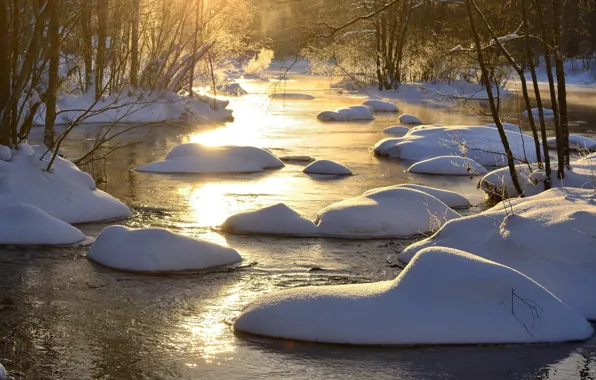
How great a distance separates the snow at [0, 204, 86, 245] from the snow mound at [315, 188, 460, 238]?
2899 millimetres

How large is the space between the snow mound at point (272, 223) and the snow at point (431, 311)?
11.0 ft

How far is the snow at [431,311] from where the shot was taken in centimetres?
664

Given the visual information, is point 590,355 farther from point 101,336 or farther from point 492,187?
Answer: point 492,187

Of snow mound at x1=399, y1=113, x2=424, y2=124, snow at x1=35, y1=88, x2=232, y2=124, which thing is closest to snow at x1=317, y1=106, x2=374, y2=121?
snow mound at x1=399, y1=113, x2=424, y2=124

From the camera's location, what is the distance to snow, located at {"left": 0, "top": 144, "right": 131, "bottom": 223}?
36.8 feet

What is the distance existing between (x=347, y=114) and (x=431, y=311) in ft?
68.0

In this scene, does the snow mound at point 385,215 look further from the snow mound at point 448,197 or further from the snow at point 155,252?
the snow at point 155,252

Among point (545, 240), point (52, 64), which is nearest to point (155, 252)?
point (545, 240)

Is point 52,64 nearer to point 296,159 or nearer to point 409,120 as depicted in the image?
point 296,159

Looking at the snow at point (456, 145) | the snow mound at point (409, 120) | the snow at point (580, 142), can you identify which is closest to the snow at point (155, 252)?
the snow at point (456, 145)

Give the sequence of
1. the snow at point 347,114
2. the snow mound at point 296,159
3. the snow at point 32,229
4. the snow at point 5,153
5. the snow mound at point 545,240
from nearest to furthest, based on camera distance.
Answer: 1. the snow mound at point 545,240
2. the snow at point 32,229
3. the snow at point 5,153
4. the snow mound at point 296,159
5. the snow at point 347,114

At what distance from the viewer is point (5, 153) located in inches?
463

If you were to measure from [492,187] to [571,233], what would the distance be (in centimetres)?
509

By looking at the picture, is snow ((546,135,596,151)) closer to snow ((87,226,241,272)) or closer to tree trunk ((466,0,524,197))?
tree trunk ((466,0,524,197))
